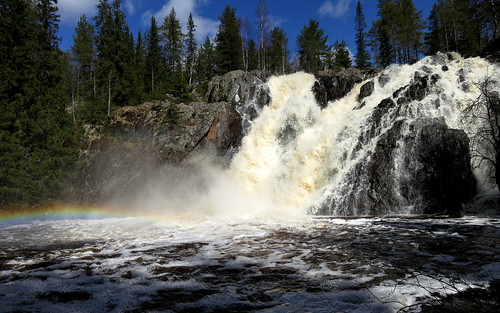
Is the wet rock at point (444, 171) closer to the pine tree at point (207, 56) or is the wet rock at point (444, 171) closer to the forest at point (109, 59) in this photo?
the forest at point (109, 59)

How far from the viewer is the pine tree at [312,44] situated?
45531mm

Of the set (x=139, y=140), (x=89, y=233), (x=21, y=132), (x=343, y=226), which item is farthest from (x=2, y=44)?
(x=343, y=226)

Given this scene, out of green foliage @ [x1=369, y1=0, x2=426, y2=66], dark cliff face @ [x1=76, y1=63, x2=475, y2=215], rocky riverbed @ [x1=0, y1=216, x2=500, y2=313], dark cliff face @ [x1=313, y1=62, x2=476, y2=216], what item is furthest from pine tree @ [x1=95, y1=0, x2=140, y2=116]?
green foliage @ [x1=369, y1=0, x2=426, y2=66]

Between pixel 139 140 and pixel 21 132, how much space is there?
8.03 meters

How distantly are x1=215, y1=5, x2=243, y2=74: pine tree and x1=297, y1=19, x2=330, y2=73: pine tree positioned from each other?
10349 mm

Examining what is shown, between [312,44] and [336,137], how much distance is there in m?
32.6

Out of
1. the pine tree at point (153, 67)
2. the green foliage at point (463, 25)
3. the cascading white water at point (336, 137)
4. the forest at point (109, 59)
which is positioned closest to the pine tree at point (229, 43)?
the forest at point (109, 59)

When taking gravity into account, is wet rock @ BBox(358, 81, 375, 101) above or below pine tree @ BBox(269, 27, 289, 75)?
below

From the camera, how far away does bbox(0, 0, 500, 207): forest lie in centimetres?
2047

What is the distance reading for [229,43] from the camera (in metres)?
45.3

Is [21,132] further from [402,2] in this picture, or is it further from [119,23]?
[402,2]

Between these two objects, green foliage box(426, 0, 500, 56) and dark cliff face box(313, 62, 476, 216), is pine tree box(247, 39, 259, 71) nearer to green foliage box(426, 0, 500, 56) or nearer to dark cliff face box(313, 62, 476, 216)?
green foliage box(426, 0, 500, 56)

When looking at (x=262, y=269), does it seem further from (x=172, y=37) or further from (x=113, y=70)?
(x=172, y=37)

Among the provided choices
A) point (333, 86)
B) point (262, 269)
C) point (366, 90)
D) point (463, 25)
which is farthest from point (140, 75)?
point (463, 25)
